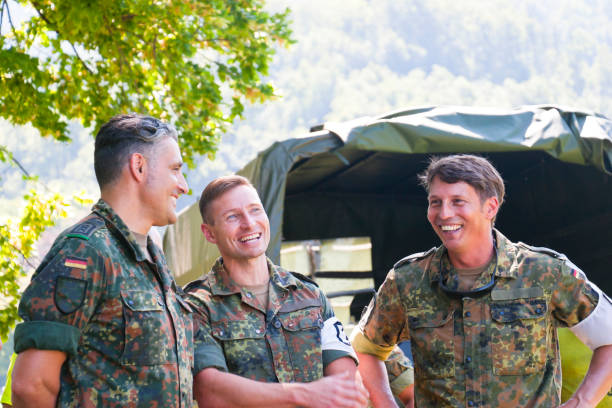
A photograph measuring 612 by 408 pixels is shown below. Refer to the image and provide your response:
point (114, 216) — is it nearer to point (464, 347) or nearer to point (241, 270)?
point (241, 270)

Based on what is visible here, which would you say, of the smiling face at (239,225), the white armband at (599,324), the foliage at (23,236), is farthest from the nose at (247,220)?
the foliage at (23,236)

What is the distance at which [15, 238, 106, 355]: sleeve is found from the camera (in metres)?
2.04

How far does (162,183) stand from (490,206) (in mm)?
1585

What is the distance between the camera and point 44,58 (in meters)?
8.55

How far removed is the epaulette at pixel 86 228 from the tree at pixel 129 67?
478cm

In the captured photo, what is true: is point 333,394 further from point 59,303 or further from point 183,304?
point 59,303

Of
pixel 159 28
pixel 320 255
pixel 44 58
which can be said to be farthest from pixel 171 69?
pixel 320 255

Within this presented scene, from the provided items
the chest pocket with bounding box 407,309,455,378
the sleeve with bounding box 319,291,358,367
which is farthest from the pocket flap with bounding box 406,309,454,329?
the sleeve with bounding box 319,291,358,367

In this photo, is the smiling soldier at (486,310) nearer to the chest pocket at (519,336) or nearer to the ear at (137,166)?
the chest pocket at (519,336)

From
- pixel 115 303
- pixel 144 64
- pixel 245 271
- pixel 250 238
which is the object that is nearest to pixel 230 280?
pixel 245 271

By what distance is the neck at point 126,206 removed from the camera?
2426mm

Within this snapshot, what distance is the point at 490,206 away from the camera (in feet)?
10.9

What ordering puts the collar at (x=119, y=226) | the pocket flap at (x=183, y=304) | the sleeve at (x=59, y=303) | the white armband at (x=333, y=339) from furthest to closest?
the white armband at (x=333, y=339)
the pocket flap at (x=183, y=304)
the collar at (x=119, y=226)
the sleeve at (x=59, y=303)

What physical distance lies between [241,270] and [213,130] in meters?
5.93
